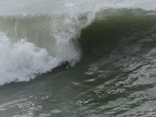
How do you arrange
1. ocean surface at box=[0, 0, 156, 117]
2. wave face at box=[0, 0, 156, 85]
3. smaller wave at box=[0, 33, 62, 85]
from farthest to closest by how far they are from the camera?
1. wave face at box=[0, 0, 156, 85]
2. smaller wave at box=[0, 33, 62, 85]
3. ocean surface at box=[0, 0, 156, 117]

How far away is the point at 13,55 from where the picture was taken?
800cm

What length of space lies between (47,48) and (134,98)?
13.2ft

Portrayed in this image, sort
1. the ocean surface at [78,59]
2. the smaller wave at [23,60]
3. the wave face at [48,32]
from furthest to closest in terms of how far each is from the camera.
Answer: the wave face at [48,32] < the smaller wave at [23,60] < the ocean surface at [78,59]

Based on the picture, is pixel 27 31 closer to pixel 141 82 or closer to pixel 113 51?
pixel 113 51

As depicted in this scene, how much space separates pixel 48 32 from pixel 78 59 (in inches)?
57.7

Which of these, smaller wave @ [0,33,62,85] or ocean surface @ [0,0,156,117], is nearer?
ocean surface @ [0,0,156,117]

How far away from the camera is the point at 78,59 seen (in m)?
8.00

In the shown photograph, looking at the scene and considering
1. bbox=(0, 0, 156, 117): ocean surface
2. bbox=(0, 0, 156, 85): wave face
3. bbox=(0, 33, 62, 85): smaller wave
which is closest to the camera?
bbox=(0, 0, 156, 117): ocean surface

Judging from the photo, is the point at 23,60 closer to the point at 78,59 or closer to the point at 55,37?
the point at 55,37

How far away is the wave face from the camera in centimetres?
788

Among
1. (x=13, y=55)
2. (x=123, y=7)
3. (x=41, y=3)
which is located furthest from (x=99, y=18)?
(x=13, y=55)


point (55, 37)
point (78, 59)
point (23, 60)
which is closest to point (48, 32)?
point (55, 37)

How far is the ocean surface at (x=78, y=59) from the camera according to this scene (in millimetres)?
5215

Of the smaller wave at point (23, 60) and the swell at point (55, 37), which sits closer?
the smaller wave at point (23, 60)
